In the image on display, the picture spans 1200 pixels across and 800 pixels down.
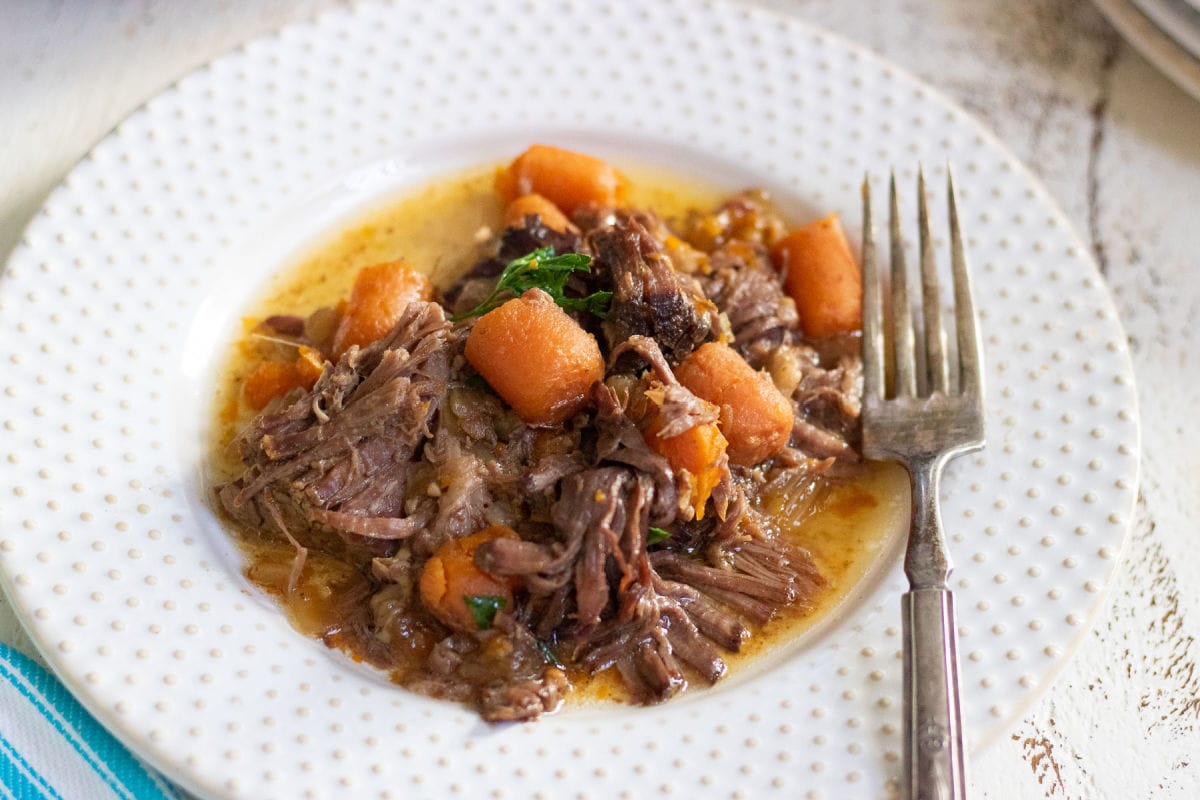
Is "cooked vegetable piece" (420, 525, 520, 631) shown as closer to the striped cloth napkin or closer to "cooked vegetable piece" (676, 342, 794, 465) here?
"cooked vegetable piece" (676, 342, 794, 465)

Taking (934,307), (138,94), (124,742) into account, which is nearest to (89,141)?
(138,94)

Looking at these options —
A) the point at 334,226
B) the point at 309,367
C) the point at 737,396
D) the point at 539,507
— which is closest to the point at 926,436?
the point at 737,396

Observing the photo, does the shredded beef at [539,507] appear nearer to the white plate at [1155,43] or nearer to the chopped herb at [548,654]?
the chopped herb at [548,654]

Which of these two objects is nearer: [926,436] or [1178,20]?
[926,436]

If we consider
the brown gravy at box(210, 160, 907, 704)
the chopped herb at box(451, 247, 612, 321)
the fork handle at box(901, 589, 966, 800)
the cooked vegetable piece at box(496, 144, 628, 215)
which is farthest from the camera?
the cooked vegetable piece at box(496, 144, 628, 215)

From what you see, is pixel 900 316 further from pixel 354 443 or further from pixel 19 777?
pixel 19 777

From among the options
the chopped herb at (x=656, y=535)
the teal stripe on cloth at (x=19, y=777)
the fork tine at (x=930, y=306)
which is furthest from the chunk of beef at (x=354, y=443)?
the fork tine at (x=930, y=306)

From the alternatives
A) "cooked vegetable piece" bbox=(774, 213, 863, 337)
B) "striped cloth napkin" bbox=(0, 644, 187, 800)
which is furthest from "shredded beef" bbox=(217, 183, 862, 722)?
"striped cloth napkin" bbox=(0, 644, 187, 800)
